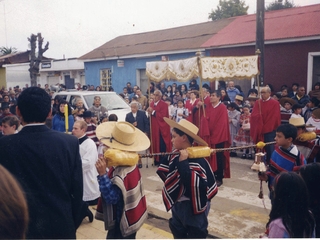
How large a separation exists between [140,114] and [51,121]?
81.2 inches

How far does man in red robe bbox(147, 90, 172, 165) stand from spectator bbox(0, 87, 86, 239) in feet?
20.3

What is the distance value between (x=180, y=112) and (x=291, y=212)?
8717 mm

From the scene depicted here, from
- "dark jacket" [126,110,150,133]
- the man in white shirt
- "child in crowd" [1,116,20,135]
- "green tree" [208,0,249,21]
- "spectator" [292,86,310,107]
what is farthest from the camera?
"green tree" [208,0,249,21]

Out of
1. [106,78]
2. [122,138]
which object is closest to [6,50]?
[106,78]

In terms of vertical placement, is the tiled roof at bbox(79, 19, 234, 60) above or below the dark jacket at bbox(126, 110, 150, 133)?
above

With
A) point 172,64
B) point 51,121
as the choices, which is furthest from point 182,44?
point 51,121

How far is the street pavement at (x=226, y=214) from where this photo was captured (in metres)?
4.62

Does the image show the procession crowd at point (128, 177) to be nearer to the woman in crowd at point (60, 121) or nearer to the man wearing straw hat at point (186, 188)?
the man wearing straw hat at point (186, 188)

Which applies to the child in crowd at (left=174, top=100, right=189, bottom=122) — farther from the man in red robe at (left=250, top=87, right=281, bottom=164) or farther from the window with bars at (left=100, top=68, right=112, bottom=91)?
the window with bars at (left=100, top=68, right=112, bottom=91)

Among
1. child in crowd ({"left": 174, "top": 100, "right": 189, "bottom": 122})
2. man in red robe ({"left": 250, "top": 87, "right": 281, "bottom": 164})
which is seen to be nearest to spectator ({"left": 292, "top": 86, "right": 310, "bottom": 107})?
man in red robe ({"left": 250, "top": 87, "right": 281, "bottom": 164})

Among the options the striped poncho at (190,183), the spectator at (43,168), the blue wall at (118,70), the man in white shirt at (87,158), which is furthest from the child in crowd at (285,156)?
the blue wall at (118,70)

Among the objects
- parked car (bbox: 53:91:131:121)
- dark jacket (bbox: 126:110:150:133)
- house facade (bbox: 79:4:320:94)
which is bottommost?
dark jacket (bbox: 126:110:150:133)

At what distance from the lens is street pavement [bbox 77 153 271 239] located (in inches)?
182

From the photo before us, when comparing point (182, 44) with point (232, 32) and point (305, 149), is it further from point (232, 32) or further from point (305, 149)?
point (305, 149)
